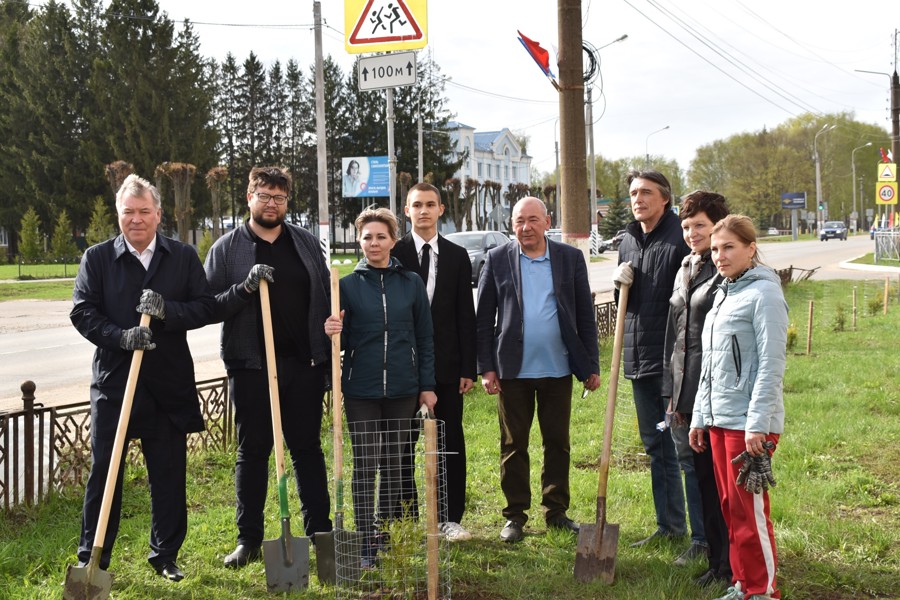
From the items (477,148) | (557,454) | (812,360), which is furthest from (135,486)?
(477,148)

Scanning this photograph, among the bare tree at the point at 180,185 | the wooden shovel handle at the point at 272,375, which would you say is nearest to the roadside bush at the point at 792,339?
the wooden shovel handle at the point at 272,375

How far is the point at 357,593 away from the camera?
4105 millimetres

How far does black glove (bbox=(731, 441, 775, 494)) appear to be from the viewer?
12.0 feet

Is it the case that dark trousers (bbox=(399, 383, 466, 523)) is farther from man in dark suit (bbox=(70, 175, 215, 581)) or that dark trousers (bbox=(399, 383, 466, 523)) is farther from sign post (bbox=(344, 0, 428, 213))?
sign post (bbox=(344, 0, 428, 213))

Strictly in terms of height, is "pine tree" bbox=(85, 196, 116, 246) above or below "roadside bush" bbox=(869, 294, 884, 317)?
above

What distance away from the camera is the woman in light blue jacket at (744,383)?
363cm

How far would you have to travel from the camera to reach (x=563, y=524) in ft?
16.6

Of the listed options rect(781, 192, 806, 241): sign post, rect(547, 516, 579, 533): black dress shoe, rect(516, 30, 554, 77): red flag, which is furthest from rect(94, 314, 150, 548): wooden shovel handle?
rect(781, 192, 806, 241): sign post

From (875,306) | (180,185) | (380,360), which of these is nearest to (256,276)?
(380,360)

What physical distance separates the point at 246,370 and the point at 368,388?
2.26ft

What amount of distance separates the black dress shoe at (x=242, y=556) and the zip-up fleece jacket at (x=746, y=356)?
2.42 metres

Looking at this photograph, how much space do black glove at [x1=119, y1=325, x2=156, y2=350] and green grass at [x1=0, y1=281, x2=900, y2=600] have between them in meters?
1.18

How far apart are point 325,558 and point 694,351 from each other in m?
2.07

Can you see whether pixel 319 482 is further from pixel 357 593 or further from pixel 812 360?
pixel 812 360
